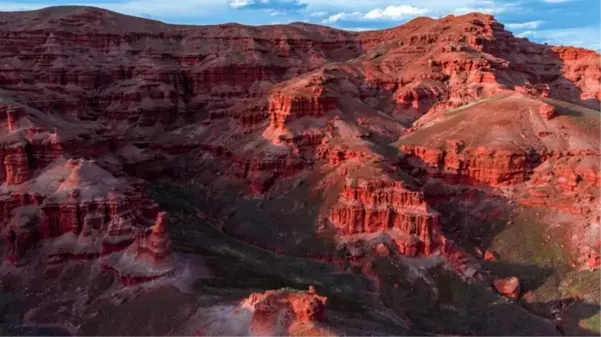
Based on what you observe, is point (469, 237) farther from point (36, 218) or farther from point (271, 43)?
point (271, 43)

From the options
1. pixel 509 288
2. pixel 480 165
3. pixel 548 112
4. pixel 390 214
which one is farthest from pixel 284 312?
pixel 548 112

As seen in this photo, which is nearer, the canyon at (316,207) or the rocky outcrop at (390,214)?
the canyon at (316,207)

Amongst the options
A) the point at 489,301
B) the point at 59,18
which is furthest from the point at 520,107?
the point at 59,18

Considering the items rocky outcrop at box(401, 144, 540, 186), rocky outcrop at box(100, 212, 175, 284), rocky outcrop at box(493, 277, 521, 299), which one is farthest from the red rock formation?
rocky outcrop at box(100, 212, 175, 284)

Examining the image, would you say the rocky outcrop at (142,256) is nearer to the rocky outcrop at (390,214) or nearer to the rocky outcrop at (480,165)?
the rocky outcrop at (390,214)

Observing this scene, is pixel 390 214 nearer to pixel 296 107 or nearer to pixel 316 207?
pixel 316 207

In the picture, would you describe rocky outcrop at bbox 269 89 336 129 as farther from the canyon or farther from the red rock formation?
the red rock formation

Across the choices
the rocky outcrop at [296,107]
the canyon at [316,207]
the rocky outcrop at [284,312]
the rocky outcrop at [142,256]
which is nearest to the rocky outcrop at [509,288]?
the canyon at [316,207]
